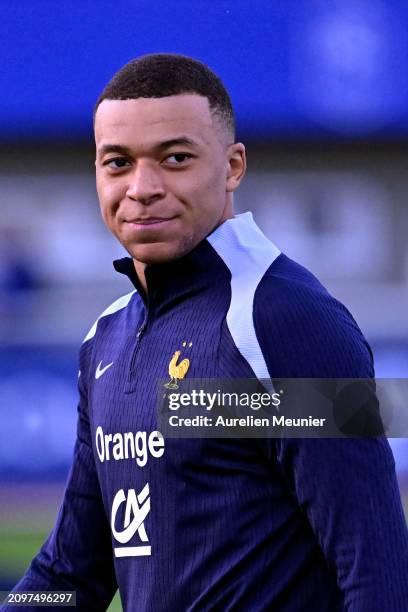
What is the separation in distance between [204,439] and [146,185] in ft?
1.47

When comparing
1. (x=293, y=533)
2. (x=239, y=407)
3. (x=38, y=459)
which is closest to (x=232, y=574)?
(x=293, y=533)

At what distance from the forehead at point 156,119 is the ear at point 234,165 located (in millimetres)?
101

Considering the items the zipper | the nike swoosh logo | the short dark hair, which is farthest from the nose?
the nike swoosh logo

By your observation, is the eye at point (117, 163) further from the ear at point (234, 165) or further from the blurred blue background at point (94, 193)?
the blurred blue background at point (94, 193)

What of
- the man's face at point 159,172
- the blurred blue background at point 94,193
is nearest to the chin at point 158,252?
the man's face at point 159,172

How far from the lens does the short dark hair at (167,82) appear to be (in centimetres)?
216

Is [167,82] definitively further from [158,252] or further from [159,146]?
[158,252]

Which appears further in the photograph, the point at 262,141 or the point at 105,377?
the point at 262,141

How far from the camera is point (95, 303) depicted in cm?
721

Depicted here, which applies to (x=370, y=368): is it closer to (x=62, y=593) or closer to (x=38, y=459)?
(x=62, y=593)

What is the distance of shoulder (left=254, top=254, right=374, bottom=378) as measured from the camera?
1953 mm

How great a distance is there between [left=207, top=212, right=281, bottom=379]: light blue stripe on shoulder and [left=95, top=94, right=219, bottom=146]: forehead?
174mm

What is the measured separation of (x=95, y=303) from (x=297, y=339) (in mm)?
5300

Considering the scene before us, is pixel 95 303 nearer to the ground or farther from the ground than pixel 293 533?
farther from the ground
